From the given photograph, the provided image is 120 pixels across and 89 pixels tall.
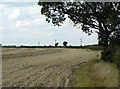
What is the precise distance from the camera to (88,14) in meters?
30.1

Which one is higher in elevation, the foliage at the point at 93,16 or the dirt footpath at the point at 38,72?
the foliage at the point at 93,16

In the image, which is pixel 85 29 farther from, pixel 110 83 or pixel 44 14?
pixel 110 83

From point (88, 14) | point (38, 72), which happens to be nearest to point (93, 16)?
point (88, 14)

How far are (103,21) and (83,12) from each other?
9.90ft

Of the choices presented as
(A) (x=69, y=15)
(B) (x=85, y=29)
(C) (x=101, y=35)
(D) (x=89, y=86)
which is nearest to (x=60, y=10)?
(A) (x=69, y=15)

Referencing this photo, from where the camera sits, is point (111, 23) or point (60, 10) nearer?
point (111, 23)

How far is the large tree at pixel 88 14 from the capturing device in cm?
2953

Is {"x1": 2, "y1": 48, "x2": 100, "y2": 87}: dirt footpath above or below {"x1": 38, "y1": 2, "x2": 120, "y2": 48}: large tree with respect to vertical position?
below

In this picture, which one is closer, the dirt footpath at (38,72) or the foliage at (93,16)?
the dirt footpath at (38,72)

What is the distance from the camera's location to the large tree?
29.5 meters

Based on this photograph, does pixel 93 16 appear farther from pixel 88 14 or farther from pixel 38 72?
pixel 38 72

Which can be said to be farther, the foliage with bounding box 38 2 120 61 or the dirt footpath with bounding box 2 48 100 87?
the foliage with bounding box 38 2 120 61

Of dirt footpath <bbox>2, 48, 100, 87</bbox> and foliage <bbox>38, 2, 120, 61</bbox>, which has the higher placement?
foliage <bbox>38, 2, 120, 61</bbox>

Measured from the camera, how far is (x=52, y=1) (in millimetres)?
30672
